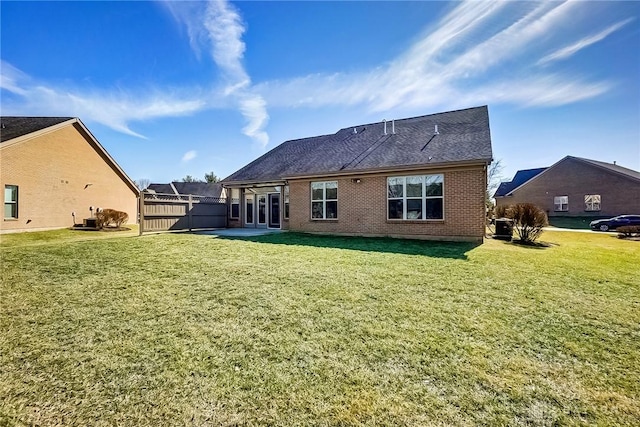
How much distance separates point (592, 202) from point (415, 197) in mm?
32135

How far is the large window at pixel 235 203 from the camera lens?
59.4ft

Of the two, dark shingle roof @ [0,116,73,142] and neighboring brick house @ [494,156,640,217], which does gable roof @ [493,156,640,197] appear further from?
dark shingle roof @ [0,116,73,142]

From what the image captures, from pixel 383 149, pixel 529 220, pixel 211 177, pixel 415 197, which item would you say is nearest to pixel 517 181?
pixel 529 220

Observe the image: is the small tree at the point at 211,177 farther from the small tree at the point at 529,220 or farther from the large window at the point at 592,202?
the large window at the point at 592,202

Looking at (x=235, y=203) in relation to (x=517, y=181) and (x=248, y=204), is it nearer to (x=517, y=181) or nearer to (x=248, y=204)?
(x=248, y=204)

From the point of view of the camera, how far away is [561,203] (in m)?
34.1

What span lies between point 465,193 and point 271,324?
971 cm

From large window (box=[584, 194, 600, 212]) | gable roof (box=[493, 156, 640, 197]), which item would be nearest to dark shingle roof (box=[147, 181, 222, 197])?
gable roof (box=[493, 156, 640, 197])

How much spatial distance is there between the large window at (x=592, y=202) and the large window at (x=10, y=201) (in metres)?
48.0

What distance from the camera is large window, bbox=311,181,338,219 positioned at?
1404 centimetres

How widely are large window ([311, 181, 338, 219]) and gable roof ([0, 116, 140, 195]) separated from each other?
16.1 metres

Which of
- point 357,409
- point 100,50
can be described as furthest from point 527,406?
point 100,50

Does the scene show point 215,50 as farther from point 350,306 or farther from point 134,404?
point 134,404

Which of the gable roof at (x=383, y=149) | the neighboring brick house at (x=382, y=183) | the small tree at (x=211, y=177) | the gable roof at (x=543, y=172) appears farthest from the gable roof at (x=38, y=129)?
the gable roof at (x=543, y=172)
